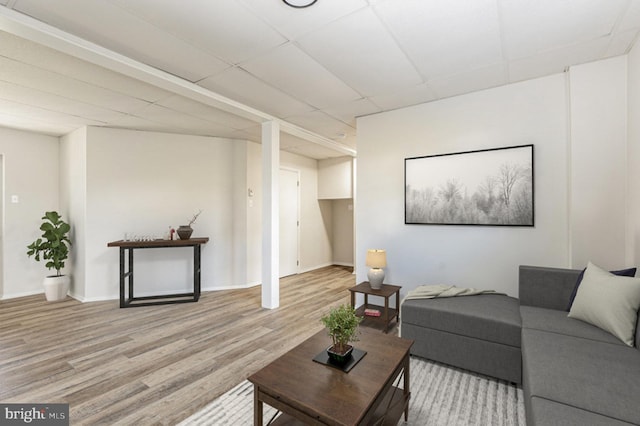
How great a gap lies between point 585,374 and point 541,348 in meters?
0.28

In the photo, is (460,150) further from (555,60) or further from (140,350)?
(140,350)

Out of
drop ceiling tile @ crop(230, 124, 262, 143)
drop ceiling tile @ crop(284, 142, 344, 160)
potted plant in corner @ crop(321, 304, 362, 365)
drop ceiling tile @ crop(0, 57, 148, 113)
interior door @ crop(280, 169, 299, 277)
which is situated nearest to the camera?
potted plant in corner @ crop(321, 304, 362, 365)

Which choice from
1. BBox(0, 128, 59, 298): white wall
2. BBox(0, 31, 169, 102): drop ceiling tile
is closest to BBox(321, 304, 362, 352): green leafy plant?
BBox(0, 31, 169, 102): drop ceiling tile

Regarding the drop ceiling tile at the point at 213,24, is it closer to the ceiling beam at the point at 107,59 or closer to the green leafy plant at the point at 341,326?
the ceiling beam at the point at 107,59

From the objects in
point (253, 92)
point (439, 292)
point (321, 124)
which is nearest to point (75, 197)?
point (253, 92)

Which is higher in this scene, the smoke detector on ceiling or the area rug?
the smoke detector on ceiling

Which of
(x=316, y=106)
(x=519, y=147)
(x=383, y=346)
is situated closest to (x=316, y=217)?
(x=316, y=106)

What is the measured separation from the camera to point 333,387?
139 cm

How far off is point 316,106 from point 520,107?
2.16 m

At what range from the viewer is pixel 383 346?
A: 1.79 m

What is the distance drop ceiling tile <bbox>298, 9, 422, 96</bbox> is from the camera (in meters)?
2.03

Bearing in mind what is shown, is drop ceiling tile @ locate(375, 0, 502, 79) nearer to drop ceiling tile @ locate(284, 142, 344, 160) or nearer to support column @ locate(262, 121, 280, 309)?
support column @ locate(262, 121, 280, 309)

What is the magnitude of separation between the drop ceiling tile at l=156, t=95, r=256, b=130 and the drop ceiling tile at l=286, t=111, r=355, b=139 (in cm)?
67

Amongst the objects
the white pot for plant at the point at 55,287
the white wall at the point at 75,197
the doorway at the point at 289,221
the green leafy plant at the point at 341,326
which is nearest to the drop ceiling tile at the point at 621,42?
the green leafy plant at the point at 341,326
